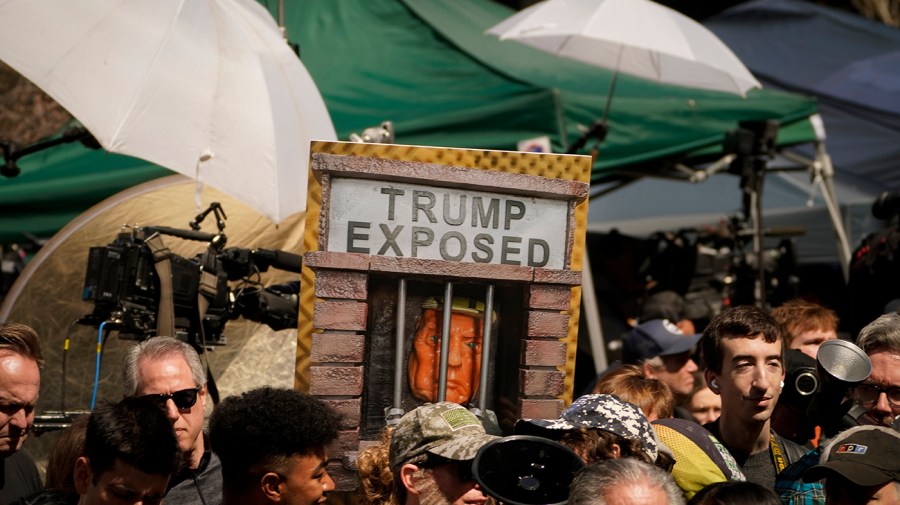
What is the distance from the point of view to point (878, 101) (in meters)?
10.6

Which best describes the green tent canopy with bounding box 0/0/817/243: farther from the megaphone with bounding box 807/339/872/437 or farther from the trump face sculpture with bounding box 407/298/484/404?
the megaphone with bounding box 807/339/872/437

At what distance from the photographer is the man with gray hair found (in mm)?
2652

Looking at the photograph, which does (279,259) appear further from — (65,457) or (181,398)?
(65,457)

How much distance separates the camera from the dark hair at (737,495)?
2.78 metres

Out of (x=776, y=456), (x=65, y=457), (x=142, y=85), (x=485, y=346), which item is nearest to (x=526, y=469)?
(x=485, y=346)

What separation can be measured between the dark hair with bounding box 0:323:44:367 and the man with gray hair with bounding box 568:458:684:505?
1923 mm

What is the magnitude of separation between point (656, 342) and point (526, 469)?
2612mm

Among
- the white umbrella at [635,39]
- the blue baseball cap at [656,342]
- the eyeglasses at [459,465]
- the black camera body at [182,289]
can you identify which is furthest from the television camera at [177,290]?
the white umbrella at [635,39]

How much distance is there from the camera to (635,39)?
238 inches

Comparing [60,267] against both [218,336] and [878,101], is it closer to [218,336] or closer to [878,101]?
[218,336]

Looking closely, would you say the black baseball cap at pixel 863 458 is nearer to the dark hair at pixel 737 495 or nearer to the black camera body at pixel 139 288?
the dark hair at pixel 737 495

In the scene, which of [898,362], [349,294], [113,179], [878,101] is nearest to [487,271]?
[349,294]

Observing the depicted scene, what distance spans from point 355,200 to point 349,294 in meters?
0.27

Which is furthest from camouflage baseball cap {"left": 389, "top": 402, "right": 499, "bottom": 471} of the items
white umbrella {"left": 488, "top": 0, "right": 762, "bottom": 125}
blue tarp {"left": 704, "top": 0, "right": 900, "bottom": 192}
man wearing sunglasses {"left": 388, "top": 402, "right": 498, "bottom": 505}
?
blue tarp {"left": 704, "top": 0, "right": 900, "bottom": 192}
